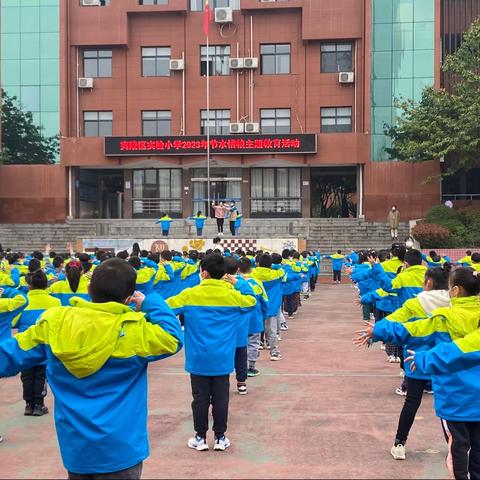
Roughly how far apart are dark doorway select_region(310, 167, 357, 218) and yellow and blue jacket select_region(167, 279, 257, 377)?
1272 inches

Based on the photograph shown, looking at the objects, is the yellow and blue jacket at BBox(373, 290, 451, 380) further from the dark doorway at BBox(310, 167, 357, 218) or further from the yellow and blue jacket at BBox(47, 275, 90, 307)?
the dark doorway at BBox(310, 167, 357, 218)

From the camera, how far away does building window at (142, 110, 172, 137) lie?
37.3 m

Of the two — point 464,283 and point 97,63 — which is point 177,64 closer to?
point 97,63

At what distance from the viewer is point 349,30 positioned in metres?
35.8

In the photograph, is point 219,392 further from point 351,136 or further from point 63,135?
point 63,135

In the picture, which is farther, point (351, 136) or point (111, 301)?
point (351, 136)

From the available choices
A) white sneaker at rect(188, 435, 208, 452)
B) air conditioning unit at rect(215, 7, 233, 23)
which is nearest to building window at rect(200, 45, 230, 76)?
air conditioning unit at rect(215, 7, 233, 23)

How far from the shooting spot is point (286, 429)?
6.63 metres

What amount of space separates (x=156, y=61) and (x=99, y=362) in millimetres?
36203

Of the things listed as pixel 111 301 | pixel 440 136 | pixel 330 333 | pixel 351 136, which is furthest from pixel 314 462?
pixel 351 136

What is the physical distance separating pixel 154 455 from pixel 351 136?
30869 millimetres

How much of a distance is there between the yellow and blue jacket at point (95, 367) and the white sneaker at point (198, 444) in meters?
2.62

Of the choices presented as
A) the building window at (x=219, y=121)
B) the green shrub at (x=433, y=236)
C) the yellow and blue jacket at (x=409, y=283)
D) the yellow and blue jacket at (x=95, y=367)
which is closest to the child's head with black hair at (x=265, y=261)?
the yellow and blue jacket at (x=409, y=283)

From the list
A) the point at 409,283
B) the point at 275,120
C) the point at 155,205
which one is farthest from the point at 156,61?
the point at 409,283
